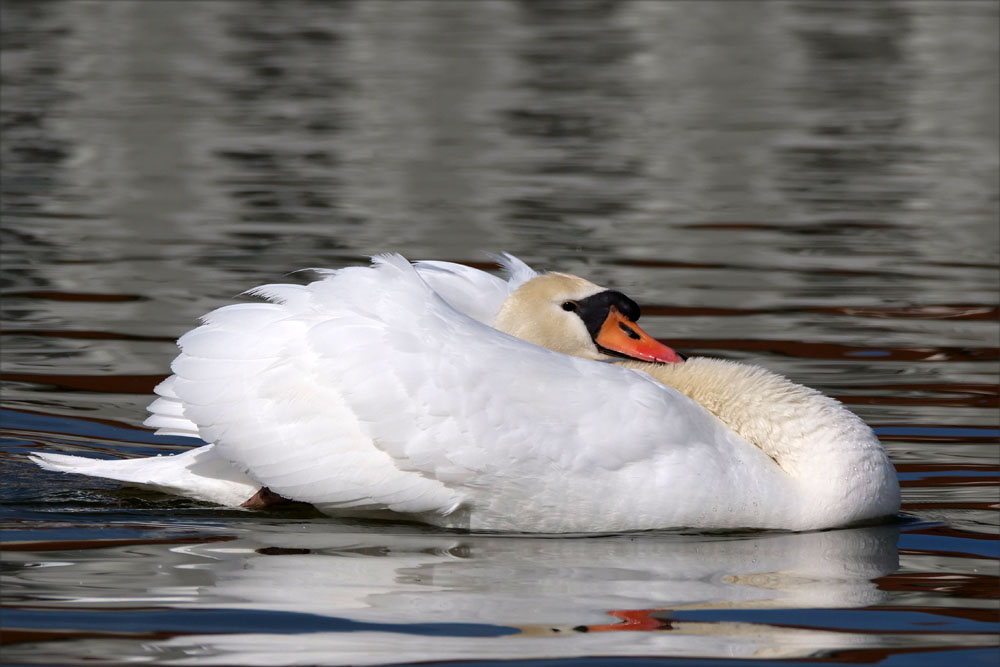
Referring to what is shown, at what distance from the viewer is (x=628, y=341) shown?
280 inches

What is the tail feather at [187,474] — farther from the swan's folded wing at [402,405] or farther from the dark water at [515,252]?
the swan's folded wing at [402,405]

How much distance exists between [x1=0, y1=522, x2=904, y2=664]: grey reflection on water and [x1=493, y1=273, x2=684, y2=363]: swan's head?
105cm

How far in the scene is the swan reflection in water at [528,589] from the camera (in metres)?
4.92

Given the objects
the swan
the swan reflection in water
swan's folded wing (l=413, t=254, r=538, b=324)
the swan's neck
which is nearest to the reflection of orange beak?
the swan's neck

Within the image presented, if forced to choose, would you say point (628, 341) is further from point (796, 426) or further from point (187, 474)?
point (187, 474)

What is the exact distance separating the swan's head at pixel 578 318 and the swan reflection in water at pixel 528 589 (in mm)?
1038

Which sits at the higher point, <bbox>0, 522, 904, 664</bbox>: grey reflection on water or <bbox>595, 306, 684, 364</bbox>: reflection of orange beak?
<bbox>595, 306, 684, 364</bbox>: reflection of orange beak

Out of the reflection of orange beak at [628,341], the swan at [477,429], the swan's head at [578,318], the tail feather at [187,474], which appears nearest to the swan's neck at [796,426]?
the swan at [477,429]

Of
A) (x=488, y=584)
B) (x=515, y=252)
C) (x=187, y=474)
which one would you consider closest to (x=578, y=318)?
(x=187, y=474)

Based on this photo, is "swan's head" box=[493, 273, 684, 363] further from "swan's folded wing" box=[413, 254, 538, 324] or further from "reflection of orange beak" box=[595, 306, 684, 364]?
"swan's folded wing" box=[413, 254, 538, 324]

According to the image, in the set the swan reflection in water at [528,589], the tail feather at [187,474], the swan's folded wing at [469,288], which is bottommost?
the swan reflection in water at [528,589]

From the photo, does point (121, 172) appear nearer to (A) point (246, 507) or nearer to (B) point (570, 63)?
(A) point (246, 507)

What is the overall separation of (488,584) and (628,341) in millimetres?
1790

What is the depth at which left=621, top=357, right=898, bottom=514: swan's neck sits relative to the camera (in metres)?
6.44
